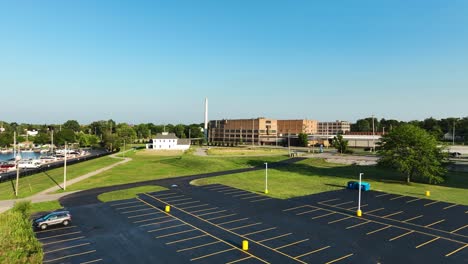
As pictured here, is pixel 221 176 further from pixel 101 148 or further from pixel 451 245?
pixel 101 148

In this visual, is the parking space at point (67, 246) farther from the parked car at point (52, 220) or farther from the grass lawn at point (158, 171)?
the grass lawn at point (158, 171)

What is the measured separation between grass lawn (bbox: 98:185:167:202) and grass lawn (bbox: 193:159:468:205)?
8.24m

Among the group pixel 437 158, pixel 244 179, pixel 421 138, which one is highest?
pixel 421 138

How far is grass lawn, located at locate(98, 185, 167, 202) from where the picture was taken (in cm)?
4204

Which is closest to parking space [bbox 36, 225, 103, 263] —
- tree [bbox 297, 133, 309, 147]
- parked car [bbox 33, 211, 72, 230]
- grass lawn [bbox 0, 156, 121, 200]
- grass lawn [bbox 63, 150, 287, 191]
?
parked car [bbox 33, 211, 72, 230]

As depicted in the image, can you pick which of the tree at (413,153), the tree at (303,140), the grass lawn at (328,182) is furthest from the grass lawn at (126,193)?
the tree at (303,140)

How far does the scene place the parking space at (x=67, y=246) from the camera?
22109 mm

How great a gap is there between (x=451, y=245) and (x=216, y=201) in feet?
84.8

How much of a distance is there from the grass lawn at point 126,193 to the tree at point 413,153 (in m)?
42.3

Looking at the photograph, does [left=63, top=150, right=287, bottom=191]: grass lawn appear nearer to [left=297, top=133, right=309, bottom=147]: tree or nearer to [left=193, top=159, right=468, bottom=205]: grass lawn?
[left=193, top=159, right=468, bottom=205]: grass lawn

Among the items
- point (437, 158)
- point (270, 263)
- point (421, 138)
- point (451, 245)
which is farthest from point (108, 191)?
point (437, 158)

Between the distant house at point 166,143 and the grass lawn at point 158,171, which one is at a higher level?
the distant house at point 166,143

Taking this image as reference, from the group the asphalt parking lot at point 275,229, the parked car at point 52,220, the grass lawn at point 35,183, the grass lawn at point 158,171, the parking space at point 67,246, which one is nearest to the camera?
the parking space at point 67,246

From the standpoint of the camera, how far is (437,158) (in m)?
57.1
